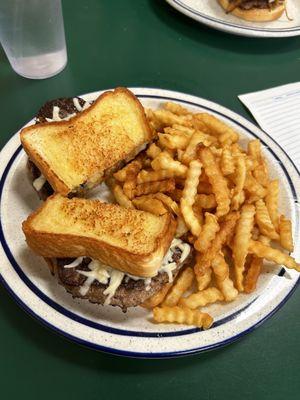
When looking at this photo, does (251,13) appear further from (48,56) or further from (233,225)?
(233,225)

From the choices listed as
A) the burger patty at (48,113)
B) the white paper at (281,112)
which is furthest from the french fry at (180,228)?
the white paper at (281,112)

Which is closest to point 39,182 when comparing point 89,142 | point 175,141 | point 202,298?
point 89,142

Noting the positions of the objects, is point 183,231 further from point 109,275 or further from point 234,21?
point 234,21

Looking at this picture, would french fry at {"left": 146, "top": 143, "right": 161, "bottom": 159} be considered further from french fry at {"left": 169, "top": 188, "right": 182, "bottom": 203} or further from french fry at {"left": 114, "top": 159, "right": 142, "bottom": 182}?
french fry at {"left": 169, "top": 188, "right": 182, "bottom": 203}

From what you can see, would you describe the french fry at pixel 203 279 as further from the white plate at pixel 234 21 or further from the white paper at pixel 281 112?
the white plate at pixel 234 21

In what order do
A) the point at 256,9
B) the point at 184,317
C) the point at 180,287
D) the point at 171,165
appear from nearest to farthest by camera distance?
1. the point at 184,317
2. the point at 180,287
3. the point at 171,165
4. the point at 256,9
